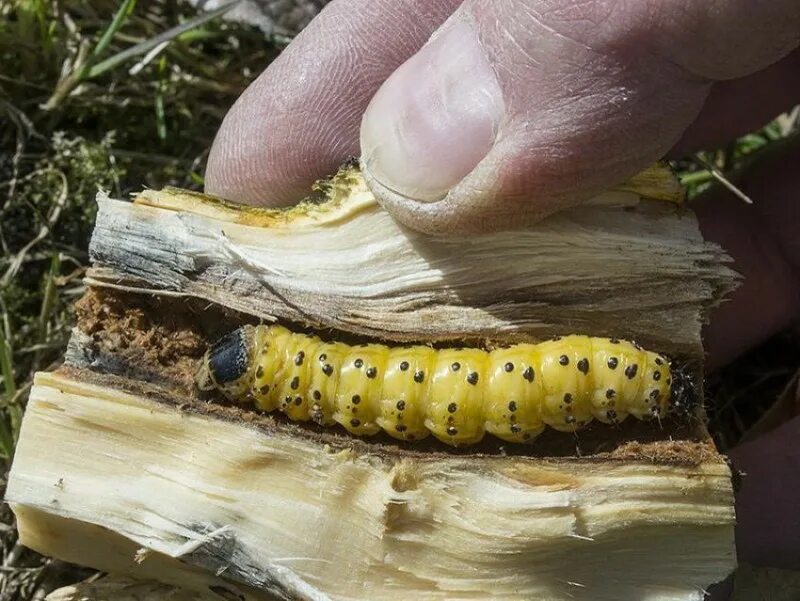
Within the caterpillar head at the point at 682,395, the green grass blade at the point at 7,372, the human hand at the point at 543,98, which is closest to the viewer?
the human hand at the point at 543,98

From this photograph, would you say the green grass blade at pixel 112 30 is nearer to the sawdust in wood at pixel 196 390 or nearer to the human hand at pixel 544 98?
the sawdust in wood at pixel 196 390

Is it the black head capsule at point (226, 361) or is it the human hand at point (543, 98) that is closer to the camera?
the human hand at point (543, 98)

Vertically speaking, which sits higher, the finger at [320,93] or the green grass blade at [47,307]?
the finger at [320,93]

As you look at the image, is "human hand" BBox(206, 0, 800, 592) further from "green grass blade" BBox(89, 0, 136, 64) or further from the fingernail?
"green grass blade" BBox(89, 0, 136, 64)

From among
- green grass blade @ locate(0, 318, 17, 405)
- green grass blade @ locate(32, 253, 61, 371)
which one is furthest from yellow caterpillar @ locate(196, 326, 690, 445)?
green grass blade @ locate(32, 253, 61, 371)

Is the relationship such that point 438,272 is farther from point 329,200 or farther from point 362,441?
point 362,441

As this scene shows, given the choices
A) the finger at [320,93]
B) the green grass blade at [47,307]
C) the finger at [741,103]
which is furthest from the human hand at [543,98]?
the green grass blade at [47,307]
